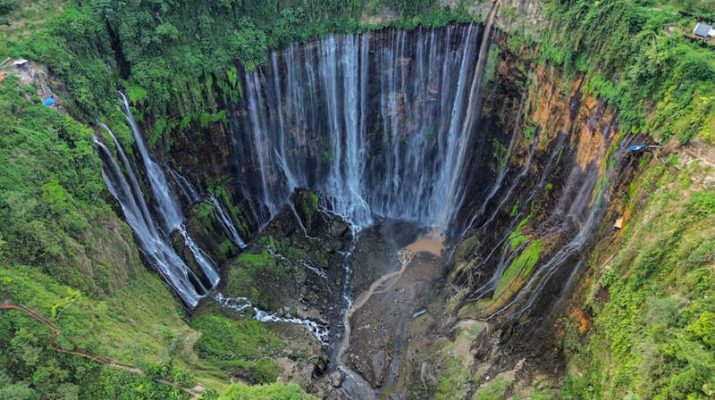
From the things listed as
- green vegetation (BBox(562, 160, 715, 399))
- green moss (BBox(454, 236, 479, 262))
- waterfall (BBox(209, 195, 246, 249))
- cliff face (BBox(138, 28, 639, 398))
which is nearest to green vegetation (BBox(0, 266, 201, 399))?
waterfall (BBox(209, 195, 246, 249))

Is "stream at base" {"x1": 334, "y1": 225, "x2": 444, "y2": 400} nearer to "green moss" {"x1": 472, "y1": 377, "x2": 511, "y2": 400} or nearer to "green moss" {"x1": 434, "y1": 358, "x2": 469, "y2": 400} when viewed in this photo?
"green moss" {"x1": 434, "y1": 358, "x2": 469, "y2": 400}

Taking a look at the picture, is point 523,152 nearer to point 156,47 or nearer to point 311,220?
point 311,220

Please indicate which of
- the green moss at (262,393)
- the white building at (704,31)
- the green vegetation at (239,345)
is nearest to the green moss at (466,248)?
the green vegetation at (239,345)

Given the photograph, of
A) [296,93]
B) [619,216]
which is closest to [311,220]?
[296,93]

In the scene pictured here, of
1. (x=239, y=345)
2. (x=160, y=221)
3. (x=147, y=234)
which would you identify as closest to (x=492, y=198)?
(x=239, y=345)

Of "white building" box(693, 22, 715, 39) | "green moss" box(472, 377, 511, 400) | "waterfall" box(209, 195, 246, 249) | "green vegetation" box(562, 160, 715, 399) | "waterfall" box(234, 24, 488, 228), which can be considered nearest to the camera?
"green vegetation" box(562, 160, 715, 399)

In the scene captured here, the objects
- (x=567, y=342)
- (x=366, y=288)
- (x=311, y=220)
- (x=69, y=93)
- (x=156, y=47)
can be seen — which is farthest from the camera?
(x=311, y=220)
